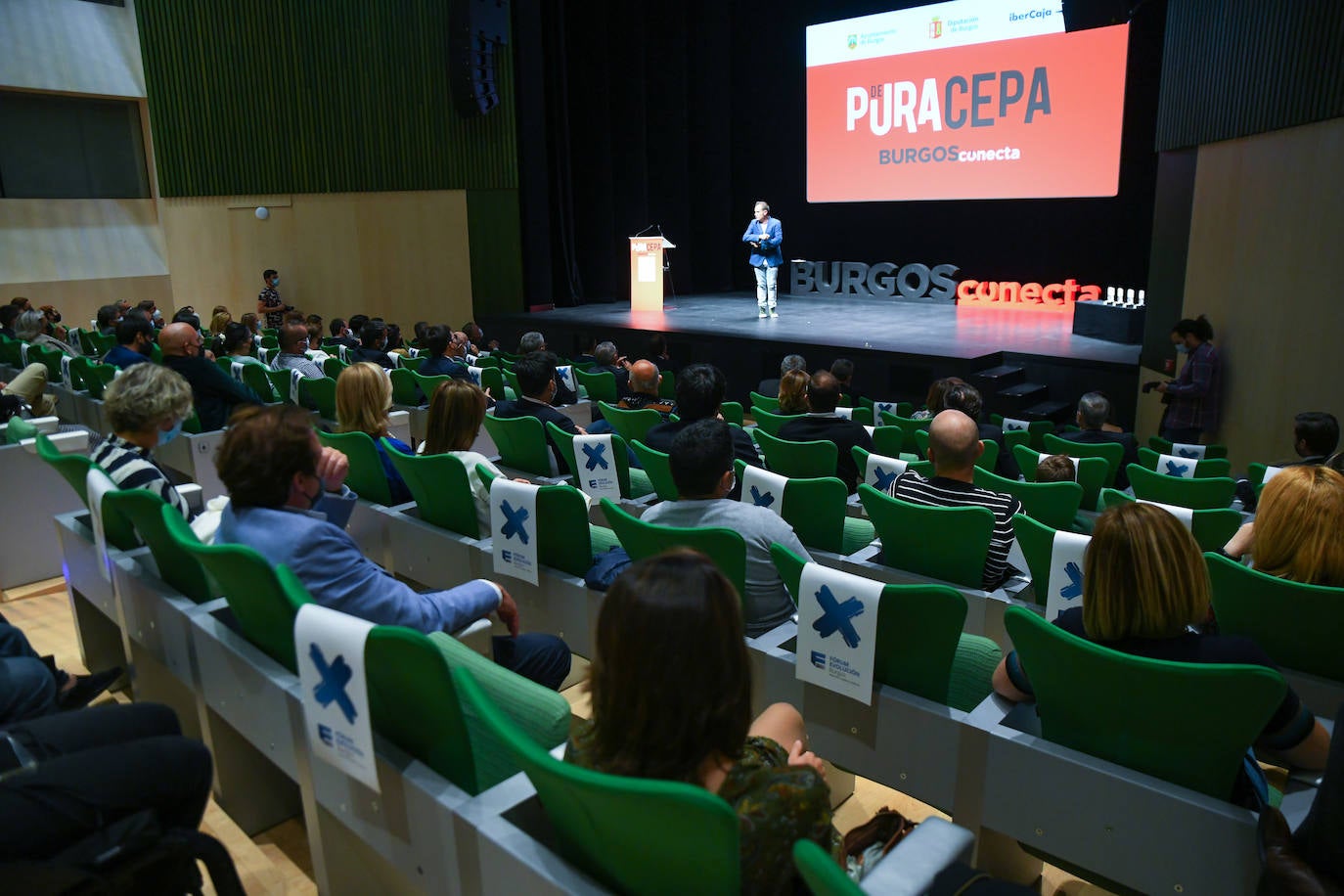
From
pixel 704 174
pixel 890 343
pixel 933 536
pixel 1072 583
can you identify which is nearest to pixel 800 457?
pixel 933 536

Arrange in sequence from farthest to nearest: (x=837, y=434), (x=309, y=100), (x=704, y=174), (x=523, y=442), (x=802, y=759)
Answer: (x=704, y=174)
(x=309, y=100)
(x=837, y=434)
(x=523, y=442)
(x=802, y=759)

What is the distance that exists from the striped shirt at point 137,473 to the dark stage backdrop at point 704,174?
11.1 metres

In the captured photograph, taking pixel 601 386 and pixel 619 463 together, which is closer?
pixel 619 463

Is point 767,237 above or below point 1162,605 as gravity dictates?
above

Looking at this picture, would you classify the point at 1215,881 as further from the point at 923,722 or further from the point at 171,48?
the point at 171,48

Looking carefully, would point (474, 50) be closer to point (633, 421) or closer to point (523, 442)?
point (633, 421)

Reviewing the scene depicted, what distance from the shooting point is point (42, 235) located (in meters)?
10.5

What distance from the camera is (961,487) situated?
2912 mm

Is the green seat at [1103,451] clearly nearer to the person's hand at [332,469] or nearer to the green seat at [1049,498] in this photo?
the green seat at [1049,498]

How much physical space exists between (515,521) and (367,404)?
956 millimetres

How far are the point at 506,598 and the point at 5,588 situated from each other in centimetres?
306

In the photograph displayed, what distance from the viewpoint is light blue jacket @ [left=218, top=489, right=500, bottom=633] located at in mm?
1990

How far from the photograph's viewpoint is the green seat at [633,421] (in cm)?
470

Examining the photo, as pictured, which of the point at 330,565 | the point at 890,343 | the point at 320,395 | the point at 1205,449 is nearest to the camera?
the point at 330,565
